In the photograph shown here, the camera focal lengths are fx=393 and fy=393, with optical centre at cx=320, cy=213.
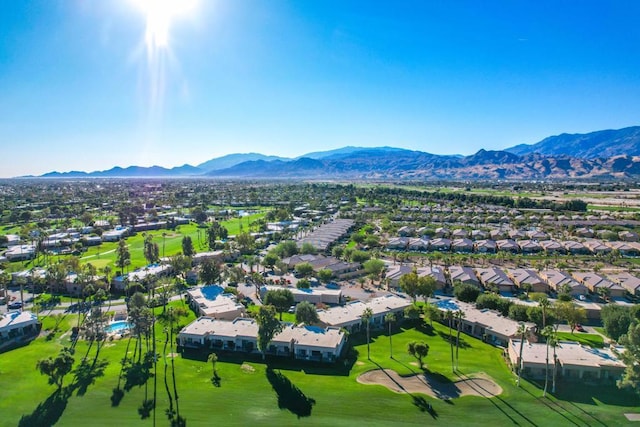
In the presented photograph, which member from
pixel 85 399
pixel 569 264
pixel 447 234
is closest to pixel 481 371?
pixel 85 399

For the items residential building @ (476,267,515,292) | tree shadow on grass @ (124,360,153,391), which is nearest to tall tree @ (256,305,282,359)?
tree shadow on grass @ (124,360,153,391)

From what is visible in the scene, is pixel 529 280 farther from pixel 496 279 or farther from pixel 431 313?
pixel 431 313

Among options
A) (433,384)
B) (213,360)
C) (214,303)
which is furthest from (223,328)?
(433,384)

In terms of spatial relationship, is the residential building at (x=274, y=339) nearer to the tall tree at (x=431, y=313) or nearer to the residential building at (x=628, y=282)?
the tall tree at (x=431, y=313)

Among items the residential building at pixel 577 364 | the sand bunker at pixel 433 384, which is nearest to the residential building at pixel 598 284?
the residential building at pixel 577 364

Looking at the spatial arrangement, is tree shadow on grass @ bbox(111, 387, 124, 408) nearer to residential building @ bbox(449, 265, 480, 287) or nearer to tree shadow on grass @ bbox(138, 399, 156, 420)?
tree shadow on grass @ bbox(138, 399, 156, 420)

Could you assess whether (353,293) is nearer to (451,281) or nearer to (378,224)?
(451,281)
